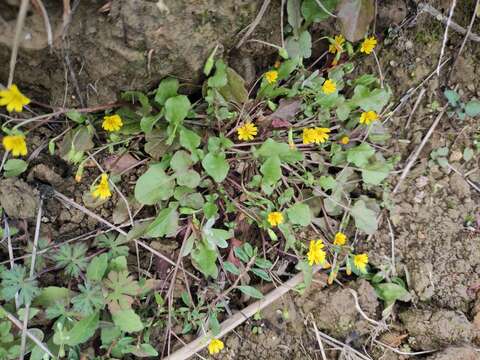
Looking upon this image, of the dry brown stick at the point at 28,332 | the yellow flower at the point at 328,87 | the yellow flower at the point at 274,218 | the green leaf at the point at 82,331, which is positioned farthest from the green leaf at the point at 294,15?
the dry brown stick at the point at 28,332

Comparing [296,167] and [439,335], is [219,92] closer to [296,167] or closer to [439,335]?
[296,167]

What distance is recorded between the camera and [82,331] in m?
1.99

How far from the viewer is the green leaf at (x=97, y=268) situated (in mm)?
2068

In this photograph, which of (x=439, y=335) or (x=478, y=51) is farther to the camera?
(x=478, y=51)

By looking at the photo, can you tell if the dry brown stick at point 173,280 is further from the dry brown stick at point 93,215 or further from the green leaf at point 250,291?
the green leaf at point 250,291

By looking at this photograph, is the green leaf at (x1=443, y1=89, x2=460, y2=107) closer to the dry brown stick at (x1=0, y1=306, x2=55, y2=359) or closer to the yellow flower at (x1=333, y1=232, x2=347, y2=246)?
the yellow flower at (x1=333, y1=232, x2=347, y2=246)

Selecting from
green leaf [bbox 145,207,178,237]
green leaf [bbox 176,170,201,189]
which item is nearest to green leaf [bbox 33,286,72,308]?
green leaf [bbox 145,207,178,237]

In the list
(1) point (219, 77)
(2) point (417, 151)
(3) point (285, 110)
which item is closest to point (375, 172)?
(2) point (417, 151)

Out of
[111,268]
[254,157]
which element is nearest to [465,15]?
[254,157]

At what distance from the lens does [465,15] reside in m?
2.50

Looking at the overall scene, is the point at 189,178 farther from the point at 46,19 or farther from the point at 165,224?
the point at 46,19

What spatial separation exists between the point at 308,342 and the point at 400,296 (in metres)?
0.51

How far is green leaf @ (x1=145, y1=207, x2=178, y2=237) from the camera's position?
6.93 ft

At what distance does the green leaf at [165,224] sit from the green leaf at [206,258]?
5.6 inches
